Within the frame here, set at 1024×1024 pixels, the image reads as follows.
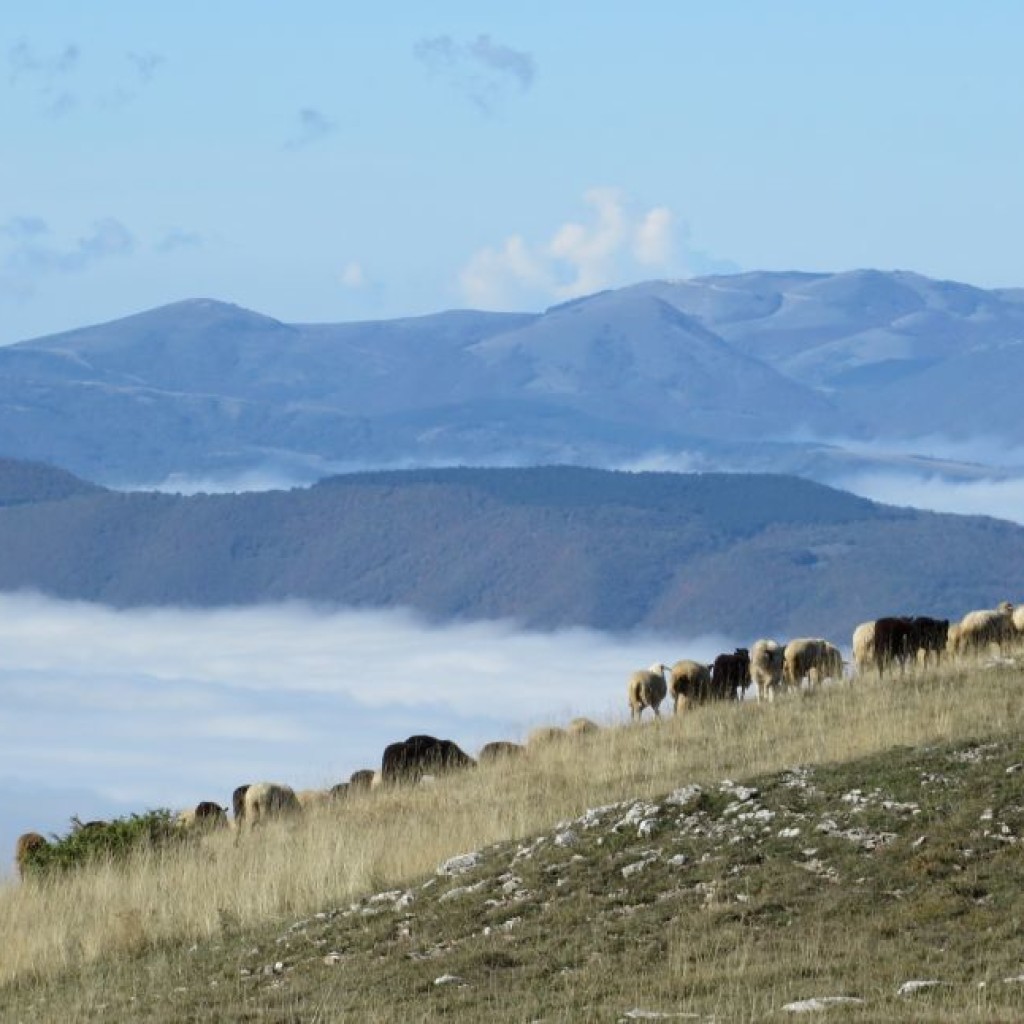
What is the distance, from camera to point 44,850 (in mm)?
27359

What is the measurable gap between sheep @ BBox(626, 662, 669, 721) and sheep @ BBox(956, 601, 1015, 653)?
4.27 meters

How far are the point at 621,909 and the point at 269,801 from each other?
15606 mm

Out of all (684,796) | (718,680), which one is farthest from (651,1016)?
(718,680)

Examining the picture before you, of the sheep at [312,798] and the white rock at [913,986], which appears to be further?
the sheep at [312,798]

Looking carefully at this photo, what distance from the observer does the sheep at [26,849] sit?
2703 cm

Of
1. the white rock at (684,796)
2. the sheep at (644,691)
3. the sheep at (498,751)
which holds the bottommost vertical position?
the sheep at (498,751)

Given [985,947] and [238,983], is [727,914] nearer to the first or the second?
[985,947]

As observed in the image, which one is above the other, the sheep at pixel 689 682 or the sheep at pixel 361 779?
the sheep at pixel 689 682

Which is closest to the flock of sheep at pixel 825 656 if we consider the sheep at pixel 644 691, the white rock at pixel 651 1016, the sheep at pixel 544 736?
the sheep at pixel 644 691

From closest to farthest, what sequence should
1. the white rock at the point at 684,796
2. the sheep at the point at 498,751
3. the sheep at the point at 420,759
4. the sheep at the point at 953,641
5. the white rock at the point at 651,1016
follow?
the white rock at the point at 651,1016 → the white rock at the point at 684,796 → the sheep at the point at 498,751 → the sheep at the point at 420,759 → the sheep at the point at 953,641

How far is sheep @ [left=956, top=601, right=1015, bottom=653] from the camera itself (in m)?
31.8

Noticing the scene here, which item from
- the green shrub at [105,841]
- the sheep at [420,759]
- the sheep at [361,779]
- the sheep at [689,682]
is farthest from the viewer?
the sheep at [689,682]

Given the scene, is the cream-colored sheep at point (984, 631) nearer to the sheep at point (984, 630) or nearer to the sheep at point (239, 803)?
the sheep at point (984, 630)

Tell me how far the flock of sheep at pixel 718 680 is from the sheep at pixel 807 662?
1 cm
